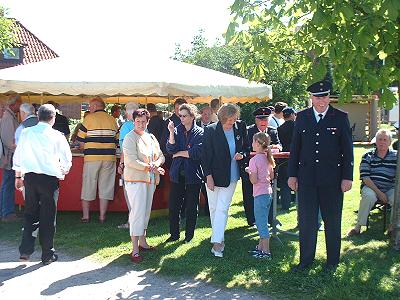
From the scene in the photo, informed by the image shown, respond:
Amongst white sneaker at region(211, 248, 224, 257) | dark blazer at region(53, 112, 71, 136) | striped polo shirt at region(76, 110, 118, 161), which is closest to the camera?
white sneaker at region(211, 248, 224, 257)

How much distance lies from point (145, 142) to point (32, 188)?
1353 mm

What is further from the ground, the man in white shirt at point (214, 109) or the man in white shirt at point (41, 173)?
the man in white shirt at point (214, 109)

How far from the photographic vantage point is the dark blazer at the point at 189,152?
6.62m

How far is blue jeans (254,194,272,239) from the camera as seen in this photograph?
6.04 metres

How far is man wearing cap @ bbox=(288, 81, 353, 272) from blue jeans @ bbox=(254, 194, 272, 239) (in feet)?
1.83

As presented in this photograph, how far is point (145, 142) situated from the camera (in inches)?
243

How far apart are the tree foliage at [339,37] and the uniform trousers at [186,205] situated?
1.70 meters

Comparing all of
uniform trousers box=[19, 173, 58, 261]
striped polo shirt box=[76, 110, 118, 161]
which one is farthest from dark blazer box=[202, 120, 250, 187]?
striped polo shirt box=[76, 110, 118, 161]

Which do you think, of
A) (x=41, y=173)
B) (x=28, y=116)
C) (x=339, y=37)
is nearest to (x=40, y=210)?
(x=41, y=173)

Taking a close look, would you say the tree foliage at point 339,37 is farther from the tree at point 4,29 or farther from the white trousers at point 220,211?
the tree at point 4,29

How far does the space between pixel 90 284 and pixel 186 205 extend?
6.10ft

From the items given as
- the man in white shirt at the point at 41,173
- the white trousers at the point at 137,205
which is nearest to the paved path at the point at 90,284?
the man in white shirt at the point at 41,173

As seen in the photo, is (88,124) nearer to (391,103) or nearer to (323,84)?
(323,84)

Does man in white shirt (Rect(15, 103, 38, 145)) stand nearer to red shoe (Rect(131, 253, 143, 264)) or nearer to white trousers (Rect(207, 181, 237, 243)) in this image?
red shoe (Rect(131, 253, 143, 264))
